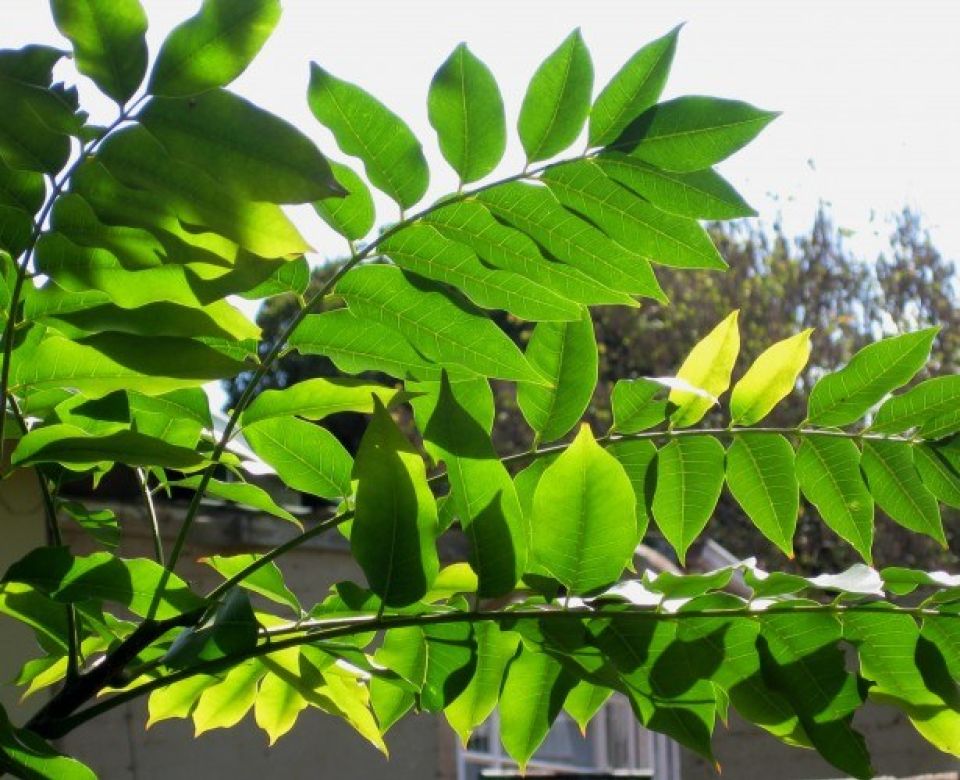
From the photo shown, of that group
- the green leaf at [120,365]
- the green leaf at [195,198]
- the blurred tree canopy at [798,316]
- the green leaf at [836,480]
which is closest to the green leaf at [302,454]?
the green leaf at [120,365]

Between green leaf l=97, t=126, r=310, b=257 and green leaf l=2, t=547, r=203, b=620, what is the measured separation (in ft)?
0.66

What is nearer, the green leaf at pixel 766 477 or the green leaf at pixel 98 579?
the green leaf at pixel 98 579

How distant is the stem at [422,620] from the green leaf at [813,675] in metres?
0.01

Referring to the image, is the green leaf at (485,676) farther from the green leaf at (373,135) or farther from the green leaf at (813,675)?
the green leaf at (373,135)

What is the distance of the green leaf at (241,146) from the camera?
2.14 ft

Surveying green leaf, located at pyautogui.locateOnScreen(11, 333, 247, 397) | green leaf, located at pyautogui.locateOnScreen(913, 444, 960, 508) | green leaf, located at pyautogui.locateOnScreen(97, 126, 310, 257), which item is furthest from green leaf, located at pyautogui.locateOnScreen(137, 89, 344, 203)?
green leaf, located at pyautogui.locateOnScreen(913, 444, 960, 508)

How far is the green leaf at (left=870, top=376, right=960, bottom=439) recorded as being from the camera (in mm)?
939

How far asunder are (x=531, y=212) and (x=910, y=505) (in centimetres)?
36

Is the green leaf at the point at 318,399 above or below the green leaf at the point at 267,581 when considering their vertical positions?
above

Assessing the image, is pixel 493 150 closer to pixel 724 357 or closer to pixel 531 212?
pixel 531 212

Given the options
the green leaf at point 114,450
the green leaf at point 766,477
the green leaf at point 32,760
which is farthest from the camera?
the green leaf at point 766,477

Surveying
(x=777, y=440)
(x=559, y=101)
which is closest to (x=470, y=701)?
(x=777, y=440)

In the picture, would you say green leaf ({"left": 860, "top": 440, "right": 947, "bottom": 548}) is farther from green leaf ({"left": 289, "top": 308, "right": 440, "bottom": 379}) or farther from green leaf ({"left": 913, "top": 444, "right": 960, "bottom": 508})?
green leaf ({"left": 289, "top": 308, "right": 440, "bottom": 379})

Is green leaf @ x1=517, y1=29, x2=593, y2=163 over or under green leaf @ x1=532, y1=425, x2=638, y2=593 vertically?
over
